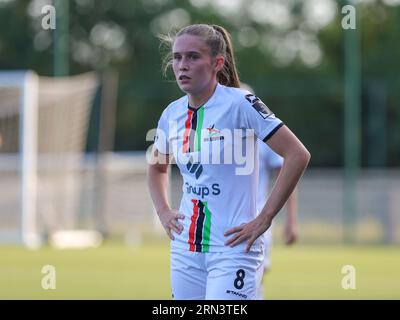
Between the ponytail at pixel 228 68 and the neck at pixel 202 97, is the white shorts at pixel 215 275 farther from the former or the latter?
the ponytail at pixel 228 68

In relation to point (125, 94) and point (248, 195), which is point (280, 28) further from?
point (248, 195)

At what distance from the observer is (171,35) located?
551 cm

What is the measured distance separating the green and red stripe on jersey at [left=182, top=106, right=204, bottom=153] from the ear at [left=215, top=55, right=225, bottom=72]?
224 millimetres

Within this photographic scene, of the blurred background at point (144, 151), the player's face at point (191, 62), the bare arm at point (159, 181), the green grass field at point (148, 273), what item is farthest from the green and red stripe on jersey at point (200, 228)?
the blurred background at point (144, 151)

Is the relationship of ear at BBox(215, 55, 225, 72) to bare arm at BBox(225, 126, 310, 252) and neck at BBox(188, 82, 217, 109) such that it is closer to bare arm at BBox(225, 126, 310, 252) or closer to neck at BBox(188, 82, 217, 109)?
neck at BBox(188, 82, 217, 109)

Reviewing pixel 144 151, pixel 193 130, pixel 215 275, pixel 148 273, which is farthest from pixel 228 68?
pixel 144 151

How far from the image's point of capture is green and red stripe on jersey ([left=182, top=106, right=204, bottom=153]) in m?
5.00

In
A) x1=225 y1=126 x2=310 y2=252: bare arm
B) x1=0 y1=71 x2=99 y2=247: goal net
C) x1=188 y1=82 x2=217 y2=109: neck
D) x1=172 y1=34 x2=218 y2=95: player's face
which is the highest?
x1=0 y1=71 x2=99 y2=247: goal net

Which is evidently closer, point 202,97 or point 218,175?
point 218,175

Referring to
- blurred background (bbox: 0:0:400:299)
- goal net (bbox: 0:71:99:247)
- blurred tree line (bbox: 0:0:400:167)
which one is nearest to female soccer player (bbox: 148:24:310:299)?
blurred background (bbox: 0:0:400:299)

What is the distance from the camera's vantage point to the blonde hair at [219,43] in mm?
5008

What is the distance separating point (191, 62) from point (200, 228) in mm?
825

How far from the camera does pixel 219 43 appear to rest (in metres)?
5.07

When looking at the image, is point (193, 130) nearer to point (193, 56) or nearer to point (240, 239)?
point (193, 56)
